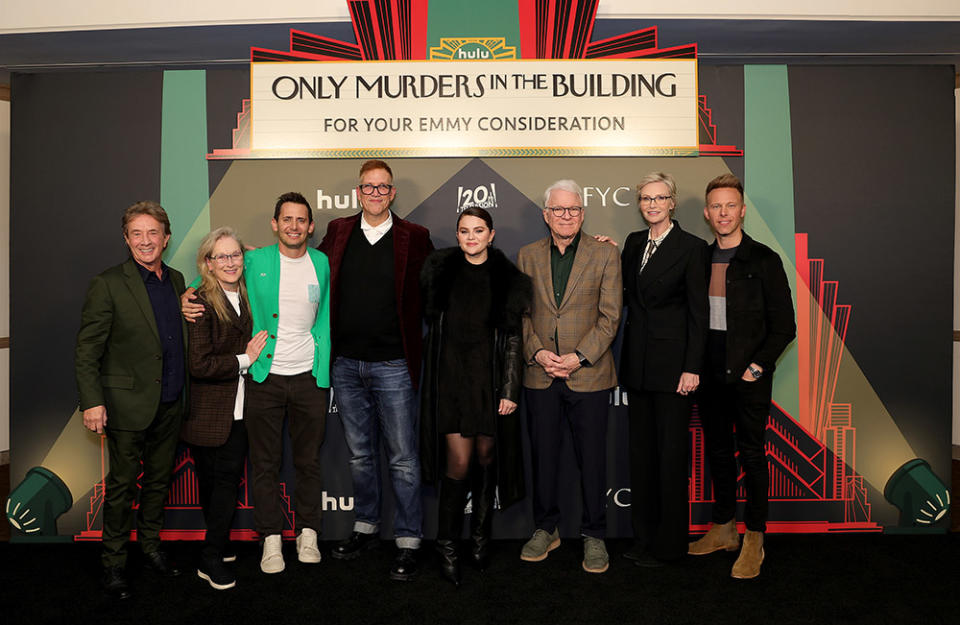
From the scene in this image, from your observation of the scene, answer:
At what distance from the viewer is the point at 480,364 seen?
2768 millimetres

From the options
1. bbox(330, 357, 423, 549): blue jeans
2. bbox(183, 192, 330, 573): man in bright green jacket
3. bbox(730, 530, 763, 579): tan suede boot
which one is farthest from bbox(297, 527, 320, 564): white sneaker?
bbox(730, 530, 763, 579): tan suede boot

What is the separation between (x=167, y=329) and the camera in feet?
9.20

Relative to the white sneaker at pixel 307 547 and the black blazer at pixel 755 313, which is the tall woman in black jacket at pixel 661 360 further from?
the white sneaker at pixel 307 547

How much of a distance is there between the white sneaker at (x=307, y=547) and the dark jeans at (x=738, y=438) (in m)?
2.13

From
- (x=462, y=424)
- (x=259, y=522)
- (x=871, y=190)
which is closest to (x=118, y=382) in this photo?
(x=259, y=522)

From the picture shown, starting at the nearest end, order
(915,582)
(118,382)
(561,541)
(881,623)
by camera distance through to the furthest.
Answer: (881,623) → (118,382) → (915,582) → (561,541)

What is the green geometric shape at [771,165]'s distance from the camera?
345 cm

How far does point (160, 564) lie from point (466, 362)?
1.85m

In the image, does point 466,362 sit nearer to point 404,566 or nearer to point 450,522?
point 450,522

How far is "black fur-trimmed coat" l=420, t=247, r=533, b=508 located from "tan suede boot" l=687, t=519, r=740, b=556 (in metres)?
1.06

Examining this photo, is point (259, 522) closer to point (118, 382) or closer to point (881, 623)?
point (118, 382)

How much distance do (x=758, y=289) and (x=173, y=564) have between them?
10.6ft

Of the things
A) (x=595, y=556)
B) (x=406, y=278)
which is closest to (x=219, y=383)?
(x=406, y=278)

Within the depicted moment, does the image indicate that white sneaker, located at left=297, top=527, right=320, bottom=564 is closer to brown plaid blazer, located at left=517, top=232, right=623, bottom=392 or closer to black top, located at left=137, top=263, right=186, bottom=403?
black top, located at left=137, top=263, right=186, bottom=403
